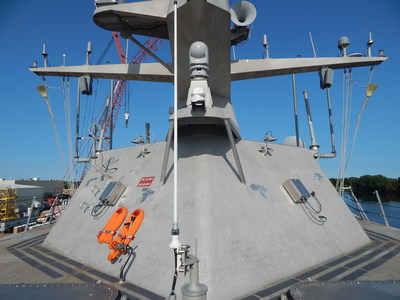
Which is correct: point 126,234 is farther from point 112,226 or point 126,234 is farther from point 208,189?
point 208,189

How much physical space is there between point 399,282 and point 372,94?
8770 mm

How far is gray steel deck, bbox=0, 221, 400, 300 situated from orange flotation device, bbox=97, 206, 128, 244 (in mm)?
778

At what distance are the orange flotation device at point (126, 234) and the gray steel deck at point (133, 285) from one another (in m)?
0.57

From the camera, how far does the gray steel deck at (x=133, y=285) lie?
5.21m

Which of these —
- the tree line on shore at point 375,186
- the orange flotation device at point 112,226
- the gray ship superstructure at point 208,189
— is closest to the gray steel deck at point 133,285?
the gray ship superstructure at point 208,189

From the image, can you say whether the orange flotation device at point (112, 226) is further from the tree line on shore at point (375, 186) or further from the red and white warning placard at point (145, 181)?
the tree line on shore at point (375, 186)

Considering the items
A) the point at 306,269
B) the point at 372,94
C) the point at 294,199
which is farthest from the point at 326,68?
the point at 306,269

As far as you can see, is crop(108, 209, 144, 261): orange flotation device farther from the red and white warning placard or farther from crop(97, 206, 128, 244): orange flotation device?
the red and white warning placard

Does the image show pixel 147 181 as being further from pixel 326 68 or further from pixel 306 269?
pixel 326 68

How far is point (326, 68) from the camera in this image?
396 inches

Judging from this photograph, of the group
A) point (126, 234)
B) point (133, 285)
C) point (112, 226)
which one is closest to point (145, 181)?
point (112, 226)

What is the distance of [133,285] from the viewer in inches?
210

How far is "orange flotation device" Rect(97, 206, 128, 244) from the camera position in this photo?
647 centimetres

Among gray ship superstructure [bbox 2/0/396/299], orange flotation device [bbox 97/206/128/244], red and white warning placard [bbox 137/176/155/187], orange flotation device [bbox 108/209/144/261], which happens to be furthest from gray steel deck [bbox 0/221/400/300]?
red and white warning placard [bbox 137/176/155/187]
